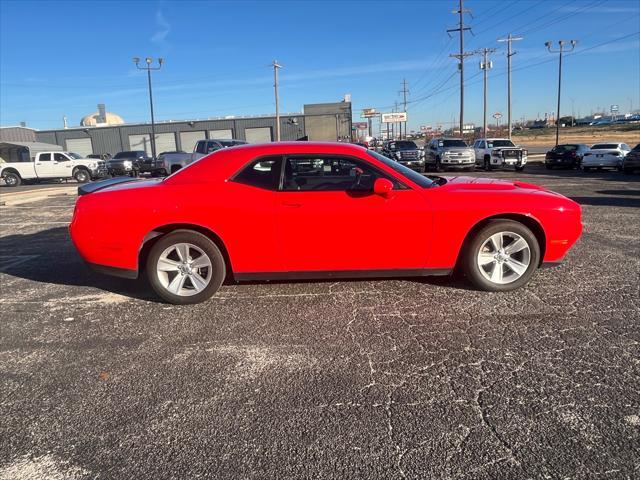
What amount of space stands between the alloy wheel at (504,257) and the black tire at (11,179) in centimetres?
3014

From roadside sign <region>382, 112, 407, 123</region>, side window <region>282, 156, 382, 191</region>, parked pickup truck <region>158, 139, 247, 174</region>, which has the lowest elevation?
side window <region>282, 156, 382, 191</region>

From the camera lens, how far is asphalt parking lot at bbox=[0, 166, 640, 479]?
2377mm

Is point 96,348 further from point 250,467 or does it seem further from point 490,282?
point 490,282

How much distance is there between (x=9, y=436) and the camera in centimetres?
263

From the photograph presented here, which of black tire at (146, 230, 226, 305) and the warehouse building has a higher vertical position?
the warehouse building

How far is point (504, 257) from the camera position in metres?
4.66

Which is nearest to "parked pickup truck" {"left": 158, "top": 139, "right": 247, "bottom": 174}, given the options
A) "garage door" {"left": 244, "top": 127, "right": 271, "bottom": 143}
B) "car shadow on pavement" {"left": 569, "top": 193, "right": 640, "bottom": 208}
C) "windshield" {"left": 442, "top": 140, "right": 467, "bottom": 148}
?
"car shadow on pavement" {"left": 569, "top": 193, "right": 640, "bottom": 208}

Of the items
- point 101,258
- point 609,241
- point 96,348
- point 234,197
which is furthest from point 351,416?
point 609,241

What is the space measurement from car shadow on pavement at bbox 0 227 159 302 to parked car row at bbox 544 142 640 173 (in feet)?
73.3

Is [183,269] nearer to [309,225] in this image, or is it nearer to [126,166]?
[309,225]

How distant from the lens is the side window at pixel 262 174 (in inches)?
180

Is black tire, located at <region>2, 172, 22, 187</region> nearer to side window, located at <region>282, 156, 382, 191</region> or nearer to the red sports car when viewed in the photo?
the red sports car

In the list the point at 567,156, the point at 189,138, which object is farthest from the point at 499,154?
the point at 189,138

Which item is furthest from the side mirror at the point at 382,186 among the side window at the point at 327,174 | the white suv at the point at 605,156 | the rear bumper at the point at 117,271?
the white suv at the point at 605,156
